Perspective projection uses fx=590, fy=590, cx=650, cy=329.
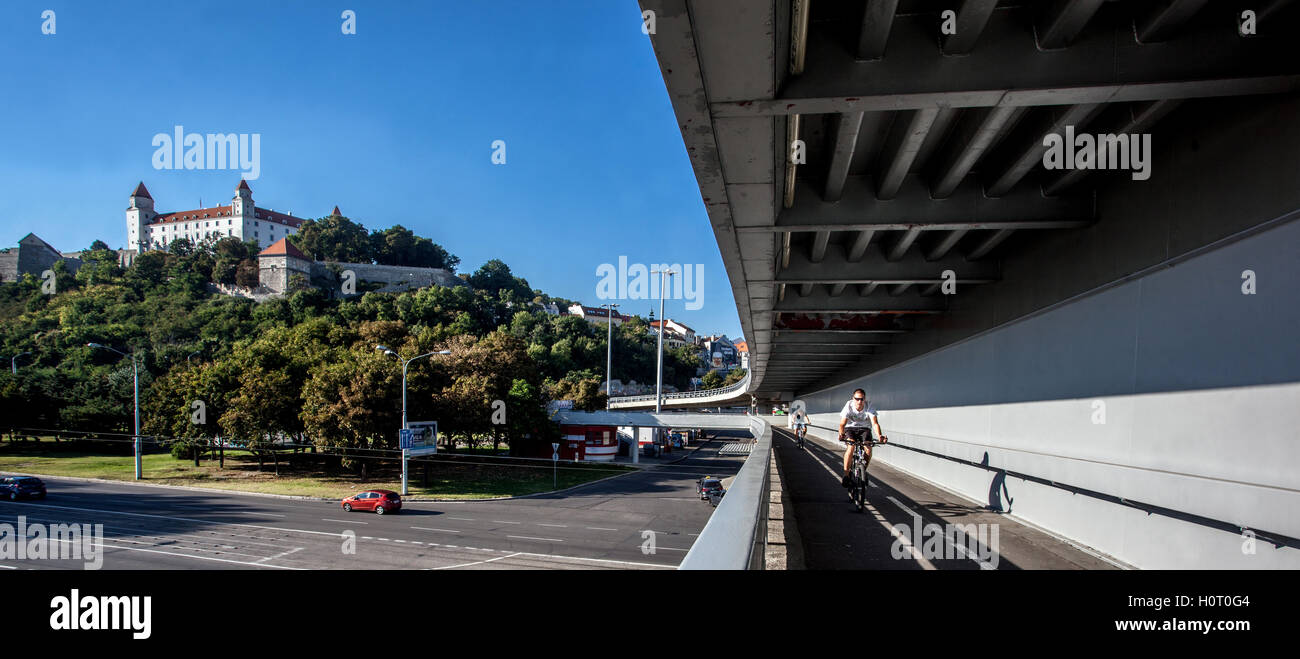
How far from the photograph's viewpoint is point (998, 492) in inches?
399

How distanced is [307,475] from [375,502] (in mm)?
17924

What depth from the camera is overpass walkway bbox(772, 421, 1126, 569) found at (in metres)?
5.93

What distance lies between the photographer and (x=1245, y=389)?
527 centimetres

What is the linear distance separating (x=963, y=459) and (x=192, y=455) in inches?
2546

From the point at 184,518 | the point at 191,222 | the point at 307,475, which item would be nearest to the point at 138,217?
the point at 191,222

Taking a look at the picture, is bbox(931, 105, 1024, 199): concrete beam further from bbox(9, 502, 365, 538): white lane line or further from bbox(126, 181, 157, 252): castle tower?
bbox(126, 181, 157, 252): castle tower

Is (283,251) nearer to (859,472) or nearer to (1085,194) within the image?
(859,472)

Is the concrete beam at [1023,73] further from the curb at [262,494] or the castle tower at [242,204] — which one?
the castle tower at [242,204]

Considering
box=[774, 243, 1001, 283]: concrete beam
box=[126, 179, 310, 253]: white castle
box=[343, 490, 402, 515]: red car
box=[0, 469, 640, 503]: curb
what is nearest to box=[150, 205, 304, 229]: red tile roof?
box=[126, 179, 310, 253]: white castle

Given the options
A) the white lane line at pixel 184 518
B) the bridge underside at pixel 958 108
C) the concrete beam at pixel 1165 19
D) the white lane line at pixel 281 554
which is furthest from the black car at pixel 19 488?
the concrete beam at pixel 1165 19

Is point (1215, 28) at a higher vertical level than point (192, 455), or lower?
higher
